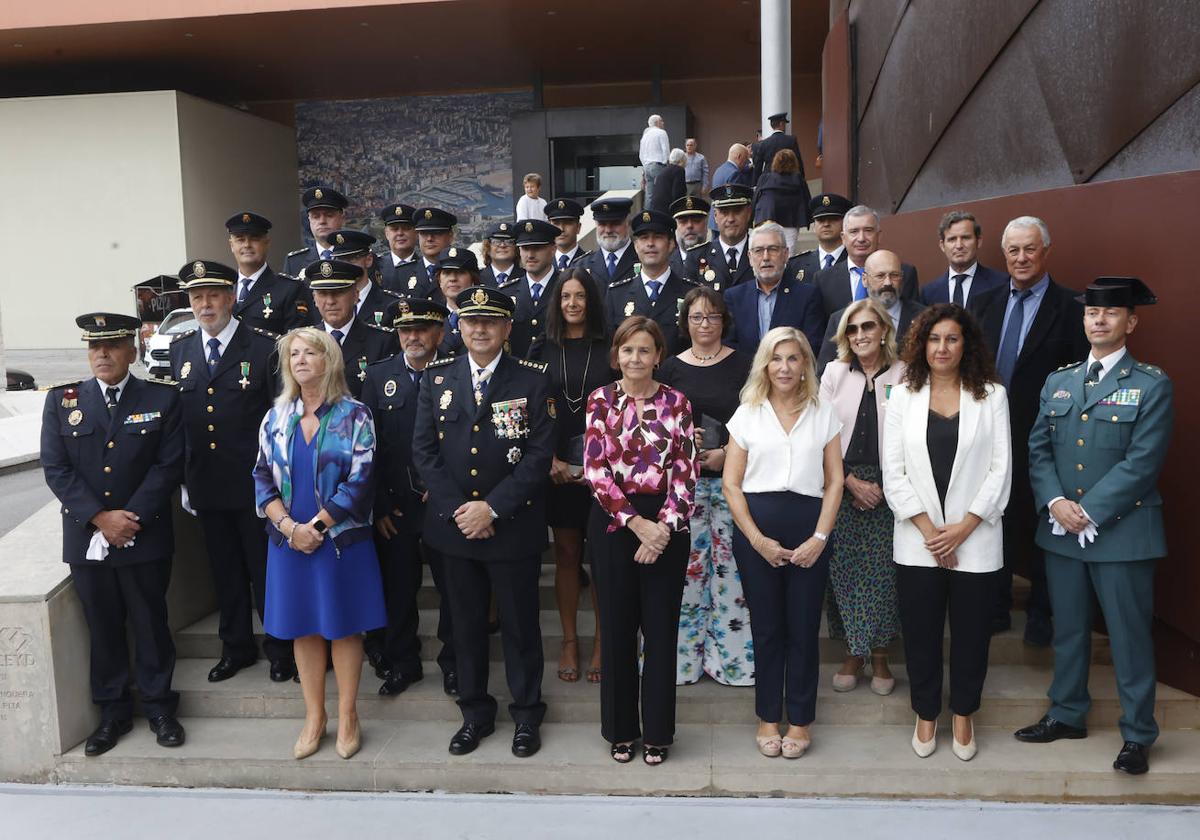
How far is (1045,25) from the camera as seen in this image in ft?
18.6

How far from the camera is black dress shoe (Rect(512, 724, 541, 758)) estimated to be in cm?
428

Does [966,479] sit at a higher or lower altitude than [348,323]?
lower

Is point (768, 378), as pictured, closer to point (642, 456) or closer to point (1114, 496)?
point (642, 456)

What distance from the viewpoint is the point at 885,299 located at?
4742mm

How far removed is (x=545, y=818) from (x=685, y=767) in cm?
64

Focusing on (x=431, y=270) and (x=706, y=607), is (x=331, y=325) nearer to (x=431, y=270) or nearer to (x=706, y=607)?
(x=431, y=270)

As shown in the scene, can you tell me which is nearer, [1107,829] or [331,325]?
[1107,829]

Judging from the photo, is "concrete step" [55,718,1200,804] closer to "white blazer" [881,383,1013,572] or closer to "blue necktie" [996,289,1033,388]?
"white blazer" [881,383,1013,572]

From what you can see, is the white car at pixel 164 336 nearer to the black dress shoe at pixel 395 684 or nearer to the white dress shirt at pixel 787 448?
the black dress shoe at pixel 395 684

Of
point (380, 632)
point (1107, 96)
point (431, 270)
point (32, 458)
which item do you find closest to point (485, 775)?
point (380, 632)

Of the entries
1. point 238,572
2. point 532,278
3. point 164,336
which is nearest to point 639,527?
point 238,572

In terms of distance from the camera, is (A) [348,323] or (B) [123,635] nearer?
(B) [123,635]

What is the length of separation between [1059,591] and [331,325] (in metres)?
3.70

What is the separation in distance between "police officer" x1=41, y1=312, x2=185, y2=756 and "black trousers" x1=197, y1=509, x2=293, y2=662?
0.30m
